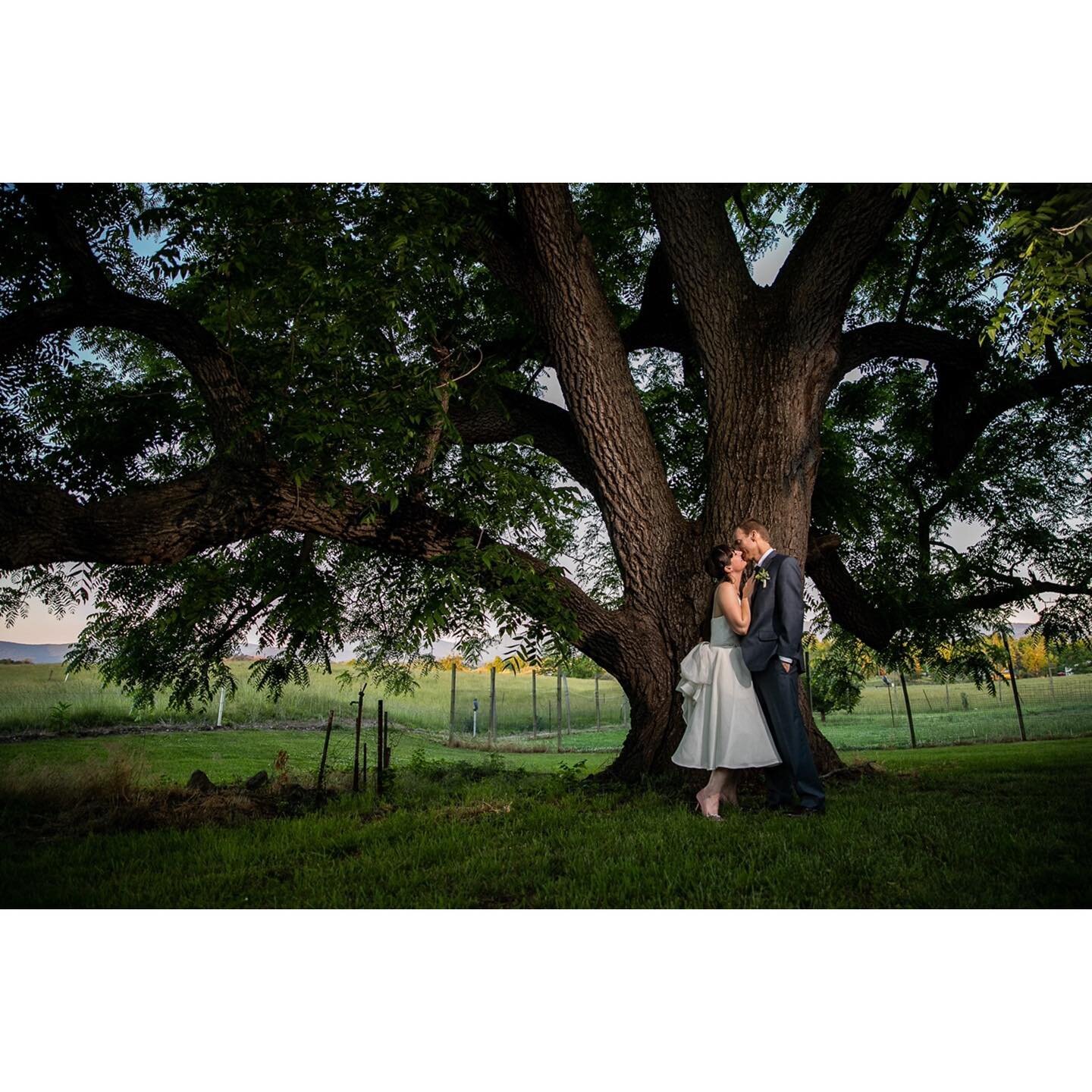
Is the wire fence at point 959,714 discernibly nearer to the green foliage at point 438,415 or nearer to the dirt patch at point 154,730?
the green foliage at point 438,415

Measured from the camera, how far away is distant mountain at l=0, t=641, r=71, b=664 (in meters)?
4.23

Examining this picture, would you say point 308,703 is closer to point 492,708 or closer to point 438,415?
point 492,708

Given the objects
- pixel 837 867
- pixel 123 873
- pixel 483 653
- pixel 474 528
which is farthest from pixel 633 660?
pixel 123 873

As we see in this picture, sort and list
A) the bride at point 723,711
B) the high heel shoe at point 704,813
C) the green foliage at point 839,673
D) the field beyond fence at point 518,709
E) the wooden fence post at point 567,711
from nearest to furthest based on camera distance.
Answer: the high heel shoe at point 704,813 → the bride at point 723,711 → the field beyond fence at point 518,709 → the green foliage at point 839,673 → the wooden fence post at point 567,711

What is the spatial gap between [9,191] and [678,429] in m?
5.11

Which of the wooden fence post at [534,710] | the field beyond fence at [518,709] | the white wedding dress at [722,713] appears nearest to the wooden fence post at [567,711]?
the field beyond fence at [518,709]

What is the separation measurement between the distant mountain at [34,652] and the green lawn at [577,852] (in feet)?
1.72

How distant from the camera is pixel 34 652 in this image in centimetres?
441

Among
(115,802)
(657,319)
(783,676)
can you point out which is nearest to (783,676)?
(783,676)

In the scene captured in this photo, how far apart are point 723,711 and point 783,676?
37 centimetres

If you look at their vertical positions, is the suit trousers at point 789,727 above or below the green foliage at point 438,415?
below

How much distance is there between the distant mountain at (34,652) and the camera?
4227mm

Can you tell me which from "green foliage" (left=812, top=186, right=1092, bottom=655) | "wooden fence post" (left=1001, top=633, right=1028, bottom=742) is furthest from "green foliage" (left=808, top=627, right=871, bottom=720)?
"wooden fence post" (left=1001, top=633, right=1028, bottom=742)

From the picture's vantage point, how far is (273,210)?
414 centimetres
